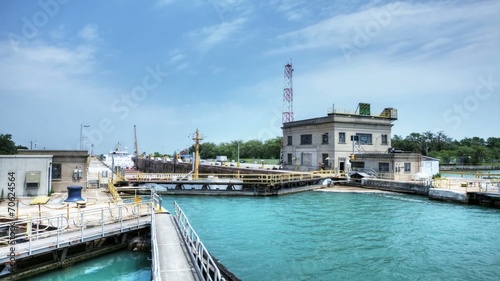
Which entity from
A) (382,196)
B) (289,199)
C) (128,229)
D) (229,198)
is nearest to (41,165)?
(128,229)

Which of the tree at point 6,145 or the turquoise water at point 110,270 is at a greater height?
the tree at point 6,145

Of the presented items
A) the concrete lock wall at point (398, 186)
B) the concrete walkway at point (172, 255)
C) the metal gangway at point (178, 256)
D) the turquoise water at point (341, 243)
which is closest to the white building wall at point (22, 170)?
the turquoise water at point (341, 243)

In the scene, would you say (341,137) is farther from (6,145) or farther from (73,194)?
(6,145)

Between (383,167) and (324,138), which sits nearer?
(383,167)

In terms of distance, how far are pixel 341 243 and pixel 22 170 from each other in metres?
22.0

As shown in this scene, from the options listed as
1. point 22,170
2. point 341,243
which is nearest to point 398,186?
point 341,243

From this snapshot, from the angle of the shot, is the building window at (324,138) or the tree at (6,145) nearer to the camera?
the building window at (324,138)

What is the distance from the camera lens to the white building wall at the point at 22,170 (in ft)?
76.1

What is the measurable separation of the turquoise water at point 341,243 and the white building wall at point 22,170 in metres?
10.2

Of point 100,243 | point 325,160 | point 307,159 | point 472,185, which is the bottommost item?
point 100,243

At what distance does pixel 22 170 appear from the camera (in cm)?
2366

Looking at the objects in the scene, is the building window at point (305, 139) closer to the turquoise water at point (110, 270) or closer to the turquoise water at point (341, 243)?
the turquoise water at point (341, 243)

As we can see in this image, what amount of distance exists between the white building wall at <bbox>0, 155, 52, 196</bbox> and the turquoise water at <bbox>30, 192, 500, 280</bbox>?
1025 cm

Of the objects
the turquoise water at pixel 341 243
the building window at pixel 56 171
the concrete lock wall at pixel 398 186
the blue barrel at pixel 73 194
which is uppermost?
the building window at pixel 56 171
